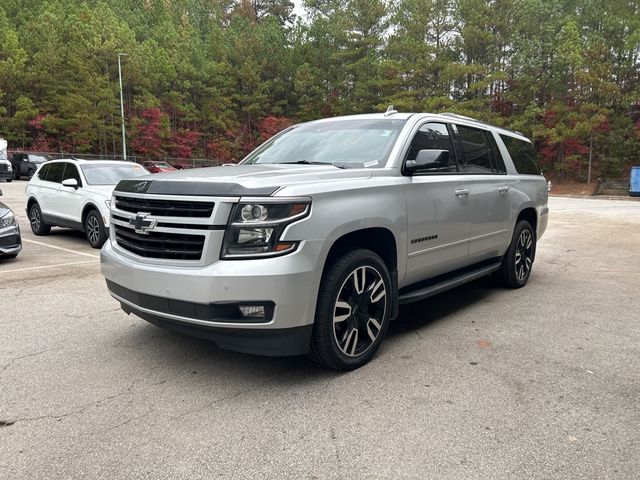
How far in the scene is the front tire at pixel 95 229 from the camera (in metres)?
8.81

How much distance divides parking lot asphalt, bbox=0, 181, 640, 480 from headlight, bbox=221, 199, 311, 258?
3.12 feet

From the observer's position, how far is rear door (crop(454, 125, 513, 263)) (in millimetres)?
4934

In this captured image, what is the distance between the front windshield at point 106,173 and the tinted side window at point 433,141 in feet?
21.4

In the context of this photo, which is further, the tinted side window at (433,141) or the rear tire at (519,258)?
the rear tire at (519,258)

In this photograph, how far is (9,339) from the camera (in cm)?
425

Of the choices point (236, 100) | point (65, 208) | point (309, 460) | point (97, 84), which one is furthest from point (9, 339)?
point (236, 100)

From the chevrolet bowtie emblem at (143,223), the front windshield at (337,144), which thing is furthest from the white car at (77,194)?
the chevrolet bowtie emblem at (143,223)

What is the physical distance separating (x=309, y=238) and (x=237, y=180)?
60 cm

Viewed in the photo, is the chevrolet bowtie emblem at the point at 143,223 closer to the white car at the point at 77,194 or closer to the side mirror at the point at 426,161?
the side mirror at the point at 426,161

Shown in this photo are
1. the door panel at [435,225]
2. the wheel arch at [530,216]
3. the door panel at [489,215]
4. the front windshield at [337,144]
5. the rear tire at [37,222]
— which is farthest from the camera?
the rear tire at [37,222]

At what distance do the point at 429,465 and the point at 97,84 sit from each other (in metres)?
43.1

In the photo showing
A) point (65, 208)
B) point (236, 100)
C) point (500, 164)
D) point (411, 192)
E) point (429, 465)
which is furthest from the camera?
point (236, 100)

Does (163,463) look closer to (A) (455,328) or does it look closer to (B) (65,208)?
(A) (455,328)

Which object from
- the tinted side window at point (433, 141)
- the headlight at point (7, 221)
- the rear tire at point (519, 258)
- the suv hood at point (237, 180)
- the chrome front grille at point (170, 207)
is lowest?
the rear tire at point (519, 258)
